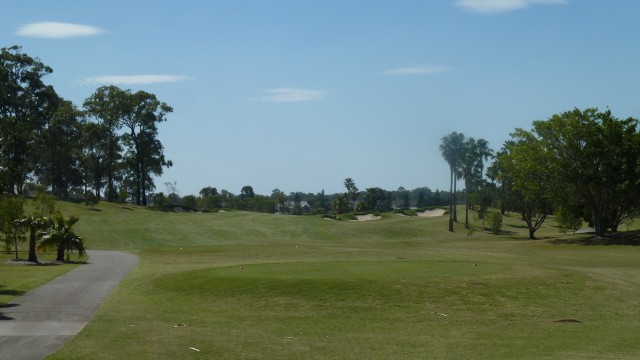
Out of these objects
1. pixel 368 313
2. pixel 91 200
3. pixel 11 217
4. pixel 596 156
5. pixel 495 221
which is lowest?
pixel 368 313

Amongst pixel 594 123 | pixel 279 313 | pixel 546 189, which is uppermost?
pixel 594 123

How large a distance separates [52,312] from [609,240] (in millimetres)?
56225

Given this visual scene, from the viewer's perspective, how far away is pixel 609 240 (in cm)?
6856

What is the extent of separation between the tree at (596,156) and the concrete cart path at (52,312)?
46.1 m

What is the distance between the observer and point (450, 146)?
11531 centimetres

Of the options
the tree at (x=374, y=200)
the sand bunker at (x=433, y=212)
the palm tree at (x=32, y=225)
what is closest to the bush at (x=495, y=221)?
the sand bunker at (x=433, y=212)

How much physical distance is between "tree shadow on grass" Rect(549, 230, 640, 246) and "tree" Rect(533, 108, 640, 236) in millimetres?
1662

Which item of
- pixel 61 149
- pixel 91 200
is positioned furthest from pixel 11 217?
pixel 61 149

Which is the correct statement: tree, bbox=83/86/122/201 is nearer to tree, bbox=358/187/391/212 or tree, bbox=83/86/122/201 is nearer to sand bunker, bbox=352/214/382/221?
sand bunker, bbox=352/214/382/221

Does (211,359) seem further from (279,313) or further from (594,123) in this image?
(594,123)

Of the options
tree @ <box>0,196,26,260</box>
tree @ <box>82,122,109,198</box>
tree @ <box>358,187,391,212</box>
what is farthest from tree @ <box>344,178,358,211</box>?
tree @ <box>0,196,26,260</box>

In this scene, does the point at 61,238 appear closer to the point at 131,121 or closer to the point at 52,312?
the point at 52,312

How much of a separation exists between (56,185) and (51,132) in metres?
9.23

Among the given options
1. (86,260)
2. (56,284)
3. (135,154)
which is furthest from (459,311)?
(135,154)
